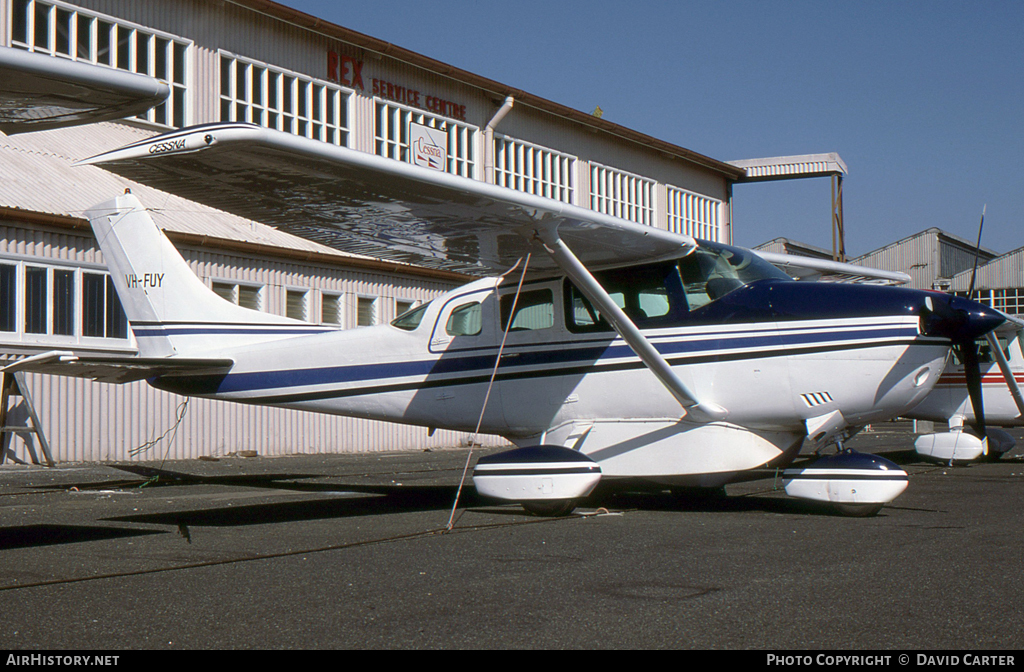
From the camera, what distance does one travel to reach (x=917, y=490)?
9648 mm

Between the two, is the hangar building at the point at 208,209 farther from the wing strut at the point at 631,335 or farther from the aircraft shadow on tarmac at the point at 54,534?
the wing strut at the point at 631,335

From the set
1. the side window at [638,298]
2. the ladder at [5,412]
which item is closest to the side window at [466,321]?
the side window at [638,298]

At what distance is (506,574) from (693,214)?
28294 mm

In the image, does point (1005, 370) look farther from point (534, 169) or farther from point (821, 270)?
point (534, 169)

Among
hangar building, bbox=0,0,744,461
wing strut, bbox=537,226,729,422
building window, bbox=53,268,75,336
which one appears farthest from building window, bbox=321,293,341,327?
wing strut, bbox=537,226,729,422

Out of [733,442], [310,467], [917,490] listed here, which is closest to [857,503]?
[733,442]

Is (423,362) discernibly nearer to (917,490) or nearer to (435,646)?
(917,490)

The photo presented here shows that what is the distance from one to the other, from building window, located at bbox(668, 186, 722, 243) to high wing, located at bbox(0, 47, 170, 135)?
2665 centimetres

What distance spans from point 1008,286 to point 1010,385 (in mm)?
34000

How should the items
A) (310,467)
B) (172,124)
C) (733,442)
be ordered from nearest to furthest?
(733,442) < (310,467) < (172,124)

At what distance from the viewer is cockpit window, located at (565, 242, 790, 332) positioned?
813 centimetres

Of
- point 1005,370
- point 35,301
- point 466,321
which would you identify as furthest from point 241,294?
point 1005,370

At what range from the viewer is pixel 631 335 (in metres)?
7.82

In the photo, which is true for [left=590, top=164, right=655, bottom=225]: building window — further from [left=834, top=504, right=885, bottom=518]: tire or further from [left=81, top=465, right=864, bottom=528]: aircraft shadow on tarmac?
[left=834, top=504, right=885, bottom=518]: tire
